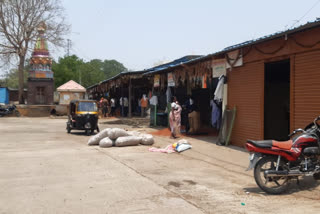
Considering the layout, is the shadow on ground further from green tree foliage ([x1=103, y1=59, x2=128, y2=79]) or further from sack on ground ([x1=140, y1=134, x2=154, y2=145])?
green tree foliage ([x1=103, y1=59, x2=128, y2=79])

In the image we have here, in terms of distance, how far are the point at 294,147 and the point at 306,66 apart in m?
3.18

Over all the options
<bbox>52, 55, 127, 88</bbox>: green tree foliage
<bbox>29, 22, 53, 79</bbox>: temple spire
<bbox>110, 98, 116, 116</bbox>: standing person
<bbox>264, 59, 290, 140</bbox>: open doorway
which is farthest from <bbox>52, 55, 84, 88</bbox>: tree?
<bbox>264, 59, 290, 140</bbox>: open doorway

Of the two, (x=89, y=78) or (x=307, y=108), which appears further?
(x=89, y=78)

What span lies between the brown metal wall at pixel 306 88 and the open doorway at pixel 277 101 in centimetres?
247

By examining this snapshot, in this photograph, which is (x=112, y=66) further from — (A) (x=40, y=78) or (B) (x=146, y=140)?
(B) (x=146, y=140)

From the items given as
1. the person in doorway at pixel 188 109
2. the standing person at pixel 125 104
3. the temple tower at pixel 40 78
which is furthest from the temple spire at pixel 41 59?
the person in doorway at pixel 188 109

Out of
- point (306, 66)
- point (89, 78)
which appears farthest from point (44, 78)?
point (306, 66)

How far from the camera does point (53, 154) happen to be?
33.7 ft

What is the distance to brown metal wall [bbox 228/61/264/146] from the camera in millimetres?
9945

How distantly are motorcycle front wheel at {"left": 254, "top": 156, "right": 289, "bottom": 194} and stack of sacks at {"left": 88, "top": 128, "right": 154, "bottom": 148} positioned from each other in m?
6.66

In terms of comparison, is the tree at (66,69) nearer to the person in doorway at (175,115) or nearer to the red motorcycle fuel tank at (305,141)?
the person in doorway at (175,115)

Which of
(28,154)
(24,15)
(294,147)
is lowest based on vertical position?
(28,154)

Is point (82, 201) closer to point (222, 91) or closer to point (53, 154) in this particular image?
point (53, 154)

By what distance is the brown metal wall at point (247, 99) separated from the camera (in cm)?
995
